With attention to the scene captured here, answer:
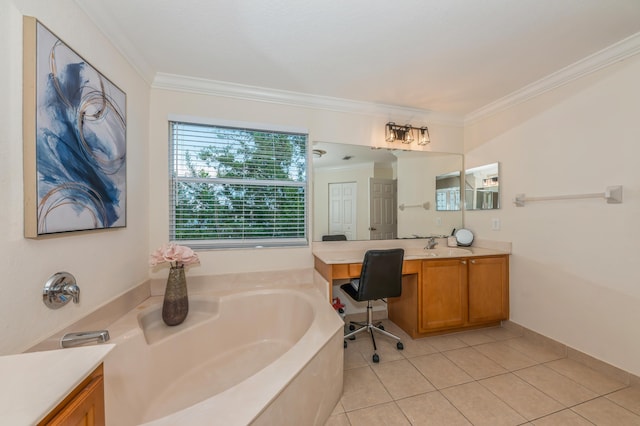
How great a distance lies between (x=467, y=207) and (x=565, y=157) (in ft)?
3.36

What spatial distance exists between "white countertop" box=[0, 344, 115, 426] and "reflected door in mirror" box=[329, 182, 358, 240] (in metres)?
1.97

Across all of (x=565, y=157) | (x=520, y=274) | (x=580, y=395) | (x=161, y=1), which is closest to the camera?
(x=161, y=1)

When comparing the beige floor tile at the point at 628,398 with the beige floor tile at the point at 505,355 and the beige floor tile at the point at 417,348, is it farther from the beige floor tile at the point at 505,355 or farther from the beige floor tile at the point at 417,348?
the beige floor tile at the point at 417,348

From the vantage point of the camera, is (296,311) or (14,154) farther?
(296,311)

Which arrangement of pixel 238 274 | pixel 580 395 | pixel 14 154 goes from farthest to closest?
pixel 238 274
pixel 580 395
pixel 14 154

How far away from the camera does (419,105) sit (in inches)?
102

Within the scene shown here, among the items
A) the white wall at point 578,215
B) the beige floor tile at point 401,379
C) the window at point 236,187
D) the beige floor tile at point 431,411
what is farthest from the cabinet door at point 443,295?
the window at point 236,187

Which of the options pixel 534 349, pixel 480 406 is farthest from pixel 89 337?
pixel 534 349

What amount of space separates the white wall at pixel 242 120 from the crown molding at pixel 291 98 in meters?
0.04

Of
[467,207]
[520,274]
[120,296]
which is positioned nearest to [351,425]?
[120,296]

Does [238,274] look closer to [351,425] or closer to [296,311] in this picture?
[296,311]

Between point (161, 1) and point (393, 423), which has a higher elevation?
point (161, 1)

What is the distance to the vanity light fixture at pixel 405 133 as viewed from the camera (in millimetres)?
2645

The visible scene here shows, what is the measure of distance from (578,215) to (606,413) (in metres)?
1.32
